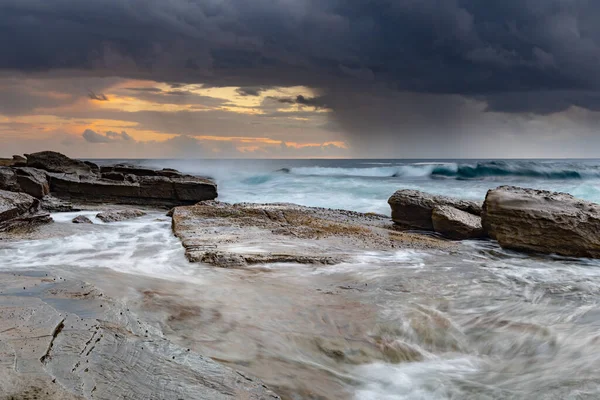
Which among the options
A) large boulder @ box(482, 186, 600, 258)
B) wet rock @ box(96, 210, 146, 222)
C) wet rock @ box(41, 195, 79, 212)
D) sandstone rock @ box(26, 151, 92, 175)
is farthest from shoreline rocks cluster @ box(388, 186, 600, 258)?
sandstone rock @ box(26, 151, 92, 175)

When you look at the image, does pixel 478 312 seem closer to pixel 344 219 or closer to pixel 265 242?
pixel 265 242

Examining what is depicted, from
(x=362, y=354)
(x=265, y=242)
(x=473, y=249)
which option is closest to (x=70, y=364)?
(x=362, y=354)

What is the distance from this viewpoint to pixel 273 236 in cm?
679

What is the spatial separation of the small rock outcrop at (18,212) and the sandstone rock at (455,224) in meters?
6.98

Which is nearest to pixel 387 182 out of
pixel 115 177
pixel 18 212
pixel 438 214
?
pixel 115 177

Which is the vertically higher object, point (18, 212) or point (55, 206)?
point (18, 212)

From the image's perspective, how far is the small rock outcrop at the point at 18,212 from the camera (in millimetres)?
6727

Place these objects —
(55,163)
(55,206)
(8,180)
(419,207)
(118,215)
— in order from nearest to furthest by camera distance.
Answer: (118,215)
(419,207)
(8,180)
(55,206)
(55,163)

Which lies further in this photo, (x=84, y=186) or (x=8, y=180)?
(x=84, y=186)

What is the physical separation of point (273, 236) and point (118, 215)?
12.2 feet

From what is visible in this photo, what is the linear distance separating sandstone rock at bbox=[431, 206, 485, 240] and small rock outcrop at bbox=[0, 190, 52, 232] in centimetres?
698

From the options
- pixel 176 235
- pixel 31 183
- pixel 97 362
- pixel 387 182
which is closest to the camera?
pixel 97 362

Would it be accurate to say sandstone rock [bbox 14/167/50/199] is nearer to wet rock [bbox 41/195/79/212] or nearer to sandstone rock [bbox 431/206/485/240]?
wet rock [bbox 41/195/79/212]

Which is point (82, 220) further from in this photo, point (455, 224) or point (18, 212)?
point (455, 224)
